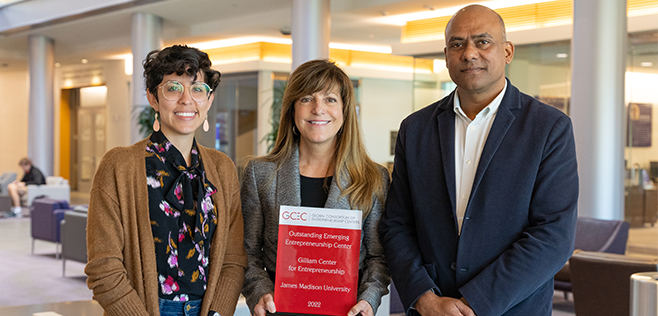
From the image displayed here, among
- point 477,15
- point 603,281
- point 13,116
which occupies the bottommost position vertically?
point 603,281

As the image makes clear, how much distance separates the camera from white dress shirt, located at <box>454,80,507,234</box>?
209cm

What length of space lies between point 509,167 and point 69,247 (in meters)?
6.75

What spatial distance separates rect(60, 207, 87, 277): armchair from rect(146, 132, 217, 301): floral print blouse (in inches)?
217

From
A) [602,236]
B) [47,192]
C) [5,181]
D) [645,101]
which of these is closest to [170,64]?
[602,236]

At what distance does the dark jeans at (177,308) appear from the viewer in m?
2.02

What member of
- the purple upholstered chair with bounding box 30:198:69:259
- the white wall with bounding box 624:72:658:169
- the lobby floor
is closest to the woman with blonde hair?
the lobby floor

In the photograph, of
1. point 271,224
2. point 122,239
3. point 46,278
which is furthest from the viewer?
point 46,278

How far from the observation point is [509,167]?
6.57 ft

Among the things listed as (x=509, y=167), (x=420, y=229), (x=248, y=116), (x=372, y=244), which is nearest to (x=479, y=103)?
(x=509, y=167)

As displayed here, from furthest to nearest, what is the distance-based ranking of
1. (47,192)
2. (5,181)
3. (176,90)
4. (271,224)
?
(5,181) < (47,192) < (271,224) < (176,90)

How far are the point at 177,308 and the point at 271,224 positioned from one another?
1.51 feet

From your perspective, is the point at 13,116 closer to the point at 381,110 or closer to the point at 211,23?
the point at 211,23

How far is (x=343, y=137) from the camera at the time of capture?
2.33 metres

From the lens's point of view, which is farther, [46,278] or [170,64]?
[46,278]
